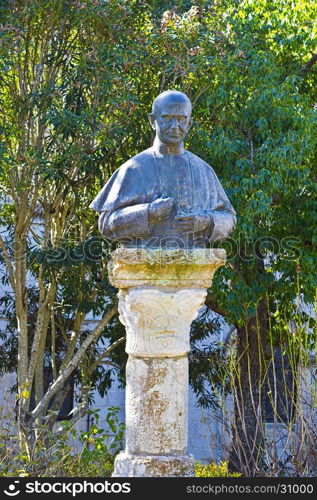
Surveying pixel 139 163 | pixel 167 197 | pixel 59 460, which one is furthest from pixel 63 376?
pixel 167 197

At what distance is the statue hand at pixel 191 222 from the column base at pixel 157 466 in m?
1.31

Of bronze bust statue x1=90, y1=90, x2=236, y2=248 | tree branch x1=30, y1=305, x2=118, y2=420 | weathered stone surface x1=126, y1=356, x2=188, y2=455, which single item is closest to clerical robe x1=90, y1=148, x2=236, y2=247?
bronze bust statue x1=90, y1=90, x2=236, y2=248

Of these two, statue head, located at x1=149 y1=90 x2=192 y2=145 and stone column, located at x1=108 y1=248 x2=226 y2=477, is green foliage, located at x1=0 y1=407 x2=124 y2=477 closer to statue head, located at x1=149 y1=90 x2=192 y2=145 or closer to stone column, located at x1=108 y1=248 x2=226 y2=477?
stone column, located at x1=108 y1=248 x2=226 y2=477

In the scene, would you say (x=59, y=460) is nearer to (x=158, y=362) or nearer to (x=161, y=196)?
(x=158, y=362)

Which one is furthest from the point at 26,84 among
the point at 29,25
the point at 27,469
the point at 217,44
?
the point at 27,469

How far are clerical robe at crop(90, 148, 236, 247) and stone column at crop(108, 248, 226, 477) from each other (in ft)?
0.62

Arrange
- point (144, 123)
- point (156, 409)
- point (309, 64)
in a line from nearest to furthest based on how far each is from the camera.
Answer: point (156, 409)
point (144, 123)
point (309, 64)

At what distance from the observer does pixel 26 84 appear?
860 cm

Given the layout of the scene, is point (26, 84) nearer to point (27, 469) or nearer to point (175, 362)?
point (27, 469)

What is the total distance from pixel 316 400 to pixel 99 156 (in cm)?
304

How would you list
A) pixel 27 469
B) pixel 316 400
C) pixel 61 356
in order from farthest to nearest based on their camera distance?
pixel 61 356
pixel 27 469
pixel 316 400

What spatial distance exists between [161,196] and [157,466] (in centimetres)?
155

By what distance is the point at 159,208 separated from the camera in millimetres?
5098

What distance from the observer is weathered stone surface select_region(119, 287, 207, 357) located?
205 inches
